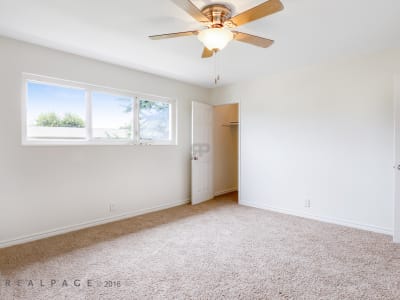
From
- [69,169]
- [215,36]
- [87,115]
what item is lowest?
[69,169]

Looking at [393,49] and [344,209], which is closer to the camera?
[393,49]

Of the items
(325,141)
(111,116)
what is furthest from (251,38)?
(111,116)

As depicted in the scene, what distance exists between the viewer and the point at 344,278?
207 cm

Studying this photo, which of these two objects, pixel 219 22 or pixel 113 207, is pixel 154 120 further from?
pixel 219 22

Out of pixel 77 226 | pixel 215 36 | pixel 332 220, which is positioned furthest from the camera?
pixel 332 220

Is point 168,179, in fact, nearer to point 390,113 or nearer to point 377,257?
point 377,257

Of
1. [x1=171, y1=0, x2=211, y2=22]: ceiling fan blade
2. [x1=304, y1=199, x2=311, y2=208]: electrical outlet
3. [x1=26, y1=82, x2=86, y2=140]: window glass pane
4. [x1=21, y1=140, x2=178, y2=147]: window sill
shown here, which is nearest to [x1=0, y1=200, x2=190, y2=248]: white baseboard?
[x1=21, y1=140, x2=178, y2=147]: window sill

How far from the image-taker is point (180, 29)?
2500 mm

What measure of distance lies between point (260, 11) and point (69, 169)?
2.91 meters

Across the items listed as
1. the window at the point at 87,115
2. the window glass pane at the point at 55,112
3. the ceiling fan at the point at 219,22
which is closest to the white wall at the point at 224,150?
the window at the point at 87,115

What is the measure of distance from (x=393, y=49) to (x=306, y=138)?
1.54 metres

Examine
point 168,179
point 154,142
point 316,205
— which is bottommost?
point 316,205

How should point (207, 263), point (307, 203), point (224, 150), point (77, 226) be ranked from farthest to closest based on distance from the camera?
point (224, 150), point (307, 203), point (77, 226), point (207, 263)

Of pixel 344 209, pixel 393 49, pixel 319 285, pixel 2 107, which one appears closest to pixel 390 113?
pixel 393 49
